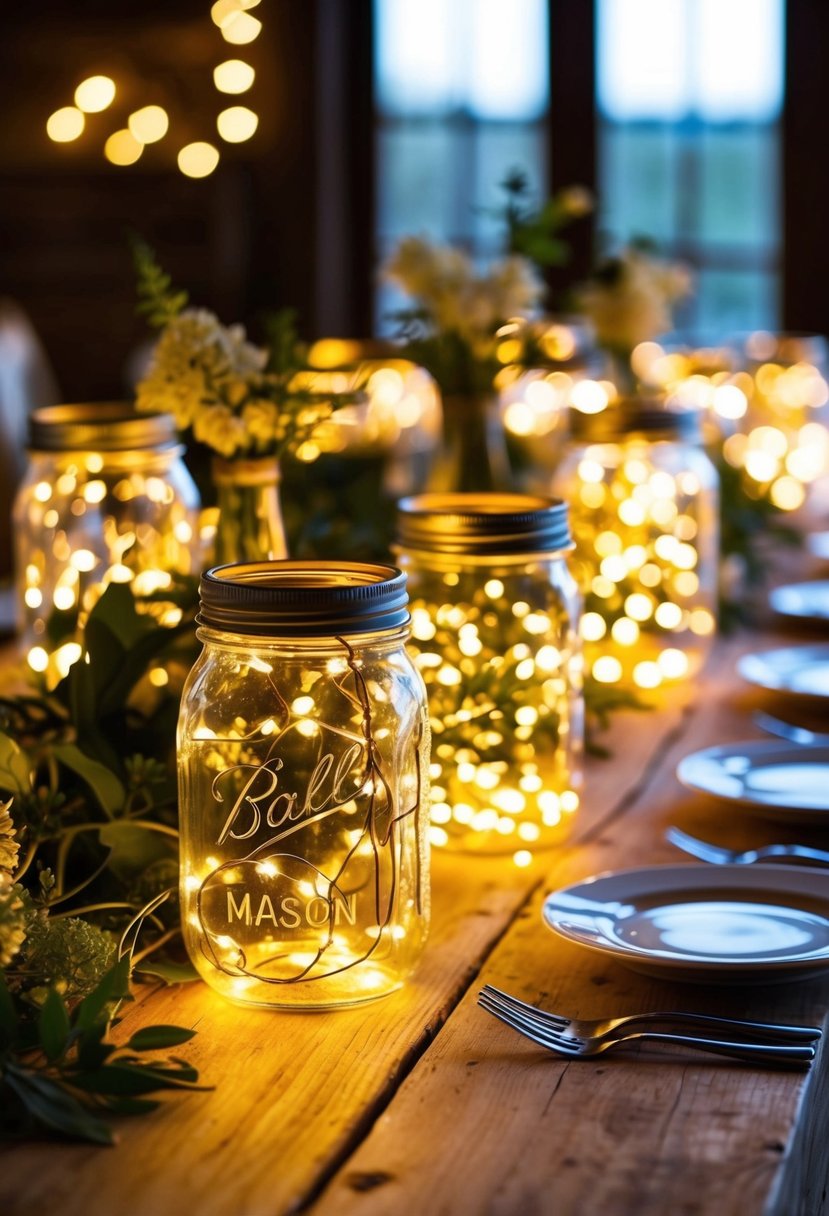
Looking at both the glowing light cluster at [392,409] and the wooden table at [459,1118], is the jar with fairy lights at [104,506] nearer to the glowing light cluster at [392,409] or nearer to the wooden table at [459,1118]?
the wooden table at [459,1118]

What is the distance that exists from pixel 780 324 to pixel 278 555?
3539mm

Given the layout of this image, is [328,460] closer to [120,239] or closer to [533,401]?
[533,401]

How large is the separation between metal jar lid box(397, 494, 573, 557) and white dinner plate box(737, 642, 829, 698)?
50 cm

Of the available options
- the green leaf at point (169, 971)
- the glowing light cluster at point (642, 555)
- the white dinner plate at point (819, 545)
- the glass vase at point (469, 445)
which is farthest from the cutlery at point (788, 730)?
the white dinner plate at point (819, 545)

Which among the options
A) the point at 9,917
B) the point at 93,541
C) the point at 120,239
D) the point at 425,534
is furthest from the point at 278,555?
the point at 120,239

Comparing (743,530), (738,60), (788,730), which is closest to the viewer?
(788,730)

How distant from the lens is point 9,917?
74cm

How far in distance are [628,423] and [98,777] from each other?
803 mm

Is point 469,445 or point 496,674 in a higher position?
point 469,445

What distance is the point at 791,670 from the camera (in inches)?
67.3

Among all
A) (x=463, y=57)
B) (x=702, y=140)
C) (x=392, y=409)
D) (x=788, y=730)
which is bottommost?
(x=788, y=730)

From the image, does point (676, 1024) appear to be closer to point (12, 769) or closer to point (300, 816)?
point (300, 816)

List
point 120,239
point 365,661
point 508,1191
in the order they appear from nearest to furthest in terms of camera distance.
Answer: point 508,1191
point 365,661
point 120,239

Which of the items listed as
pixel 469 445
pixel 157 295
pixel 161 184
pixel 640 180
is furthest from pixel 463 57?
pixel 157 295
